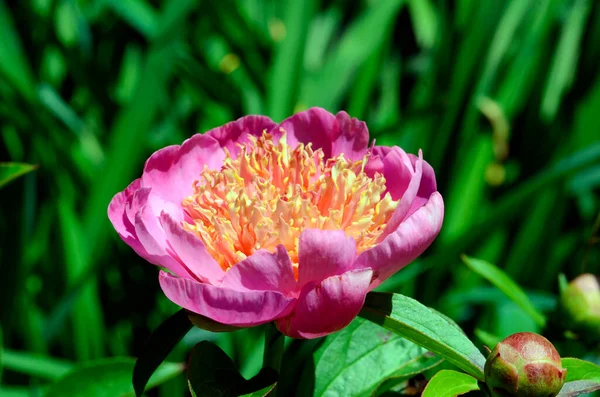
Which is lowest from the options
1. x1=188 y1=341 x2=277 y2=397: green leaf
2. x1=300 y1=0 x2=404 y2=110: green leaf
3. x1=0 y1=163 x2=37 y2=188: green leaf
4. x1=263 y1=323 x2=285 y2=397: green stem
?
x1=300 y1=0 x2=404 y2=110: green leaf

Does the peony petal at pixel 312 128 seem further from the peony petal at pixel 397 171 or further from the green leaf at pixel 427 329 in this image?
the green leaf at pixel 427 329

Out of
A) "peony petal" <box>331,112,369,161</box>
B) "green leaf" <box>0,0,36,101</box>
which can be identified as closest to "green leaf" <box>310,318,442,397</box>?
"peony petal" <box>331,112,369,161</box>

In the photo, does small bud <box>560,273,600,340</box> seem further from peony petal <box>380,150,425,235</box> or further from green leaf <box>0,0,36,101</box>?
green leaf <box>0,0,36,101</box>

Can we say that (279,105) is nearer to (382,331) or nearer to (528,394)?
(382,331)

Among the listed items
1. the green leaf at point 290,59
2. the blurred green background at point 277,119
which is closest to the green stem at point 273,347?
the blurred green background at point 277,119

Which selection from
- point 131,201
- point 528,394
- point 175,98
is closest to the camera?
point 528,394

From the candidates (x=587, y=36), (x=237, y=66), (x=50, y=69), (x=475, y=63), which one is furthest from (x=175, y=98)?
(x=587, y=36)

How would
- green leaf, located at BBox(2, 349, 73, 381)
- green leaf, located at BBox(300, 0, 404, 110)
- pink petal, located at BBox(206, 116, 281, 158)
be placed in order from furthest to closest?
green leaf, located at BBox(300, 0, 404, 110) → green leaf, located at BBox(2, 349, 73, 381) → pink petal, located at BBox(206, 116, 281, 158)
